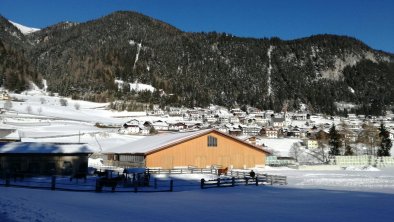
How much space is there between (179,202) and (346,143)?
8200 centimetres

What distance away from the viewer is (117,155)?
58781 millimetres

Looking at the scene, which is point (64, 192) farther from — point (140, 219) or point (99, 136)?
point (99, 136)

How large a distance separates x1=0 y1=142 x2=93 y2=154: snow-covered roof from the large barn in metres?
11.6

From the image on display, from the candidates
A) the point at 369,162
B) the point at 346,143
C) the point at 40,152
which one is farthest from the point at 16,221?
the point at 346,143

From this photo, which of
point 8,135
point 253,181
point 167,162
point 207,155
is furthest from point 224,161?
point 8,135

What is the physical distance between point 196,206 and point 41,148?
2250cm

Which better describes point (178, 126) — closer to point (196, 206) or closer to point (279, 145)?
point (279, 145)

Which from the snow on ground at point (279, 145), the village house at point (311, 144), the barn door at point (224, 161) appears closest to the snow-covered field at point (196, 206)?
the barn door at point (224, 161)

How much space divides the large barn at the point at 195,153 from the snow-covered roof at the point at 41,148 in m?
11.6

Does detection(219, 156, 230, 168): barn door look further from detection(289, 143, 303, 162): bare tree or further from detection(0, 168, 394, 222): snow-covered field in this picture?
detection(289, 143, 303, 162): bare tree

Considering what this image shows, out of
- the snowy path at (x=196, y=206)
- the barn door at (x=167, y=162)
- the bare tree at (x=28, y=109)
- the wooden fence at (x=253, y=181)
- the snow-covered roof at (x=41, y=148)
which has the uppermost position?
the bare tree at (x=28, y=109)

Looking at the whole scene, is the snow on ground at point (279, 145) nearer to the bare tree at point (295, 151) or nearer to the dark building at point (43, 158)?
the bare tree at point (295, 151)

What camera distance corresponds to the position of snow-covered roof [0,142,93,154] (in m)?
37.2

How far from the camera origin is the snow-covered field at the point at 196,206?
1716cm
